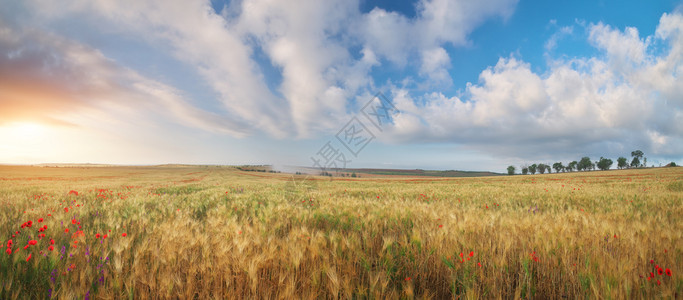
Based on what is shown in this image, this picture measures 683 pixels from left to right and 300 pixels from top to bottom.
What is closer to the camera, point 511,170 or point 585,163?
point 585,163

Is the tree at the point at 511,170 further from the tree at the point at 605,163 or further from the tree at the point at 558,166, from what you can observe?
the tree at the point at 605,163

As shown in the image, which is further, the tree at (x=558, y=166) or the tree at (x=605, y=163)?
the tree at (x=558, y=166)

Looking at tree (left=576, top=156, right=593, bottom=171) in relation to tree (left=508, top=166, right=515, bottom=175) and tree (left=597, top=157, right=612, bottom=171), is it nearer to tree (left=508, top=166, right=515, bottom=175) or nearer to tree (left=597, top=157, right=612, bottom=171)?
tree (left=597, top=157, right=612, bottom=171)

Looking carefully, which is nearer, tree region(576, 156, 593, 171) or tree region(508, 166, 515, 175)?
tree region(576, 156, 593, 171)

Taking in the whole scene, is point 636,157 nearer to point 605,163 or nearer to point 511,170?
point 605,163

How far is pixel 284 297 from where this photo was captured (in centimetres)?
169

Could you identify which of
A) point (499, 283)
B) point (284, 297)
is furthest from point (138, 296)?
point (499, 283)

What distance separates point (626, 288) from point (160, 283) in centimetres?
348

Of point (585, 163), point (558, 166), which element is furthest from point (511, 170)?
point (585, 163)

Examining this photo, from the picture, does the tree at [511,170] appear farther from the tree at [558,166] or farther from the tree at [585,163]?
the tree at [585,163]

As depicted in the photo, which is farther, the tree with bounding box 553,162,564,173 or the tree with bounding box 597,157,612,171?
the tree with bounding box 553,162,564,173

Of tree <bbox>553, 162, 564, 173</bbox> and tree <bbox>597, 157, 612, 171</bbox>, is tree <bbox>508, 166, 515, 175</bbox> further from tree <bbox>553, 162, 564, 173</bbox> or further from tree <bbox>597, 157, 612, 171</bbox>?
tree <bbox>597, 157, 612, 171</bbox>

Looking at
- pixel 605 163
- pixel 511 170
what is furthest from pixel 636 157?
pixel 511 170

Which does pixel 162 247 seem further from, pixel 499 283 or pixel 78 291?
pixel 499 283
